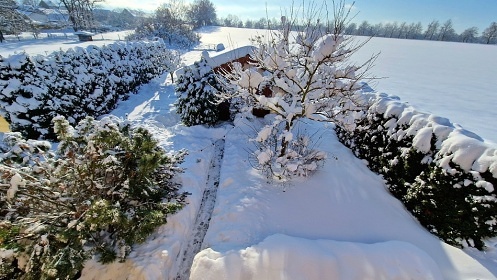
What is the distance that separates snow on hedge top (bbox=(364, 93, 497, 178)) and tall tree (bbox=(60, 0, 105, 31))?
4386 cm

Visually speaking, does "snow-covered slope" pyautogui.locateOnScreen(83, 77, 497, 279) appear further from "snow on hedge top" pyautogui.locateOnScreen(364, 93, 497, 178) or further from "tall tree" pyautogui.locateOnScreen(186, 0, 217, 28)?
"tall tree" pyautogui.locateOnScreen(186, 0, 217, 28)

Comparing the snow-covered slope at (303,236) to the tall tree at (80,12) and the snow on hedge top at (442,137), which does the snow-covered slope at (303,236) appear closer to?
the snow on hedge top at (442,137)

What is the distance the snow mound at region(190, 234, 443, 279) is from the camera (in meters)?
3.26

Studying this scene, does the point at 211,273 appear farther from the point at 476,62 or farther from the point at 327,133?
the point at 476,62

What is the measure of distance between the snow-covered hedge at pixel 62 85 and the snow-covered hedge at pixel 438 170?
351 inches

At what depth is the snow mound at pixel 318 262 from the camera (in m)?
3.26

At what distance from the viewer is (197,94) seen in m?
8.52

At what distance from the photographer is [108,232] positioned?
13.6ft

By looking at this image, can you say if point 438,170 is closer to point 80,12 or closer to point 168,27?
point 168,27

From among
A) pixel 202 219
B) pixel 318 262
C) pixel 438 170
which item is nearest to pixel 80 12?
pixel 202 219

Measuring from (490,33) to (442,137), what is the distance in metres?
76.7

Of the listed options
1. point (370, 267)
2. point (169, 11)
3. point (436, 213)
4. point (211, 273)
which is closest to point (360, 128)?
point (436, 213)

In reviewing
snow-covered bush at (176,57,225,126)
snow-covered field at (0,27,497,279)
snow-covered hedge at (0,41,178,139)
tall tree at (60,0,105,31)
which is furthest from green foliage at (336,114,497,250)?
tall tree at (60,0,105,31)

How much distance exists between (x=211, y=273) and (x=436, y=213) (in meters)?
3.96
